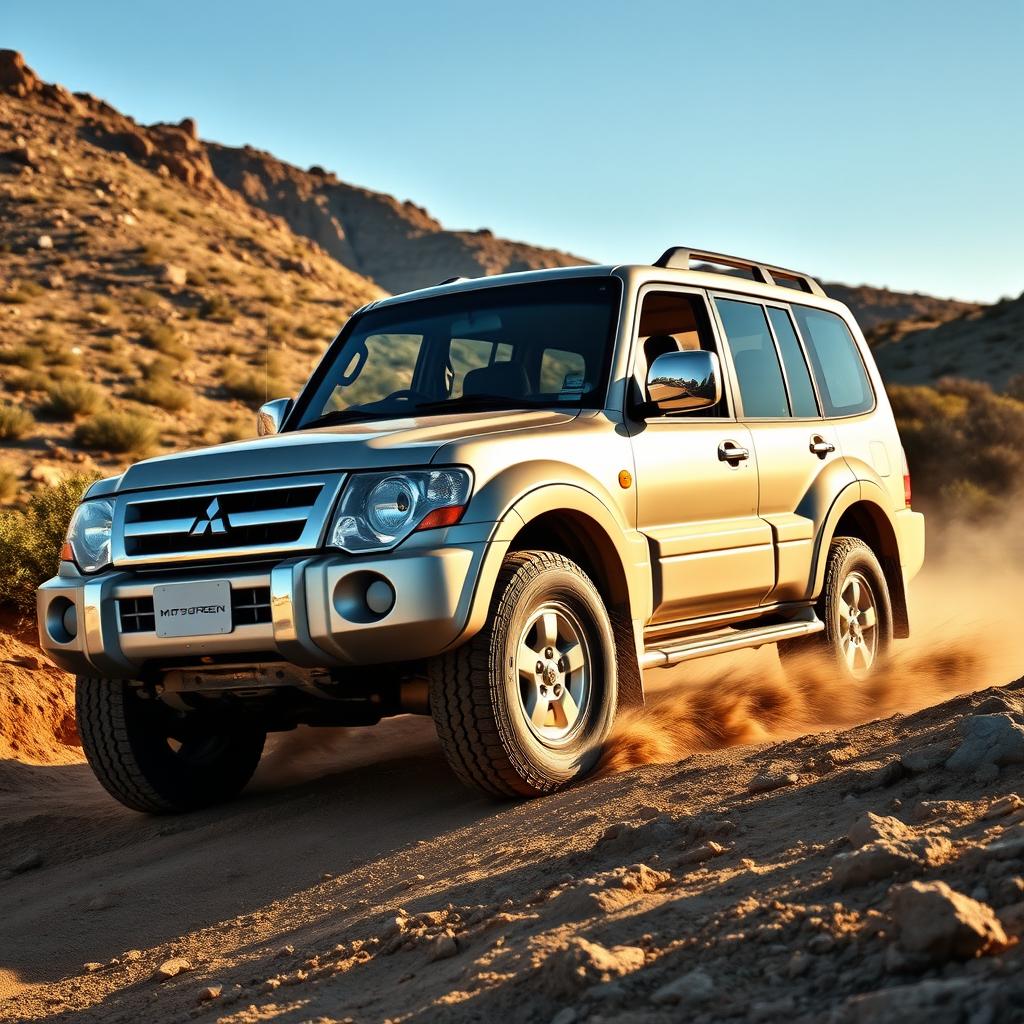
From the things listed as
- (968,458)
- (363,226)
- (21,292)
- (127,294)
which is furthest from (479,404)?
(363,226)

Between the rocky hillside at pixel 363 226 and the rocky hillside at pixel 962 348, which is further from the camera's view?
the rocky hillside at pixel 363 226

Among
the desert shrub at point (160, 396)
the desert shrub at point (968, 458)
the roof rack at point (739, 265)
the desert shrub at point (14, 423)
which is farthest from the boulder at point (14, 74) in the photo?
the roof rack at point (739, 265)

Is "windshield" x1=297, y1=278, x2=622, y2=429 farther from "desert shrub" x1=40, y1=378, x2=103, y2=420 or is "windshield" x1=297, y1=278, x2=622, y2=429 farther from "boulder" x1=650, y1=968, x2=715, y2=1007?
"desert shrub" x1=40, y1=378, x2=103, y2=420

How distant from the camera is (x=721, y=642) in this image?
241 inches

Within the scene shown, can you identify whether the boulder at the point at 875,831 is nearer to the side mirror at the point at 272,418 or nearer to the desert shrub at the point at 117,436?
the side mirror at the point at 272,418

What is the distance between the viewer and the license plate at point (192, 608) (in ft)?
16.1

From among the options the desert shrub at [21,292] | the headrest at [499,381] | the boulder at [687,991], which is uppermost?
the desert shrub at [21,292]

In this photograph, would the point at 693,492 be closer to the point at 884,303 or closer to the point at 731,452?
the point at 731,452

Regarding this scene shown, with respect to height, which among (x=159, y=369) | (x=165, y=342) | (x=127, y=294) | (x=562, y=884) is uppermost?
(x=127, y=294)

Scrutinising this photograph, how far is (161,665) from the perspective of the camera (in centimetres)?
523

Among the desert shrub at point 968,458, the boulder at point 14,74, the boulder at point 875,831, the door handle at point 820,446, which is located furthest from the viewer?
the boulder at point 14,74

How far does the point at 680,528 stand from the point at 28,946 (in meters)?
3.02

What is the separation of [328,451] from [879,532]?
401cm

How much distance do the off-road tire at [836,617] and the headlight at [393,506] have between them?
2937 mm
